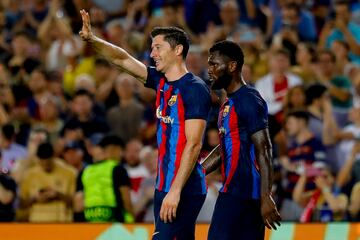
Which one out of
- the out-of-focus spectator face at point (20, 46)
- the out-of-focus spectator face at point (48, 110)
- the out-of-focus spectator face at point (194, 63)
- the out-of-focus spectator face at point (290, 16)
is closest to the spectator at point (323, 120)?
the out-of-focus spectator face at point (194, 63)

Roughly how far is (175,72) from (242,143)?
0.70 metres

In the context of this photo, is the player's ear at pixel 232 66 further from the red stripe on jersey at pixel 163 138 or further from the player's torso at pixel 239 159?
the red stripe on jersey at pixel 163 138

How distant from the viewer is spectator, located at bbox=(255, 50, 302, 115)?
535 inches

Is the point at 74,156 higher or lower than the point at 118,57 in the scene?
lower

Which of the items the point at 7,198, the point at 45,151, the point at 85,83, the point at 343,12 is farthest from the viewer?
the point at 343,12

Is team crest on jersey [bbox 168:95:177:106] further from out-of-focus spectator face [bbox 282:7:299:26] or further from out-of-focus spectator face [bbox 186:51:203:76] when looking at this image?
out-of-focus spectator face [bbox 282:7:299:26]

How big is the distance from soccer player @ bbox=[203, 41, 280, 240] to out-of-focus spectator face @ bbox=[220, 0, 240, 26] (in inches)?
298

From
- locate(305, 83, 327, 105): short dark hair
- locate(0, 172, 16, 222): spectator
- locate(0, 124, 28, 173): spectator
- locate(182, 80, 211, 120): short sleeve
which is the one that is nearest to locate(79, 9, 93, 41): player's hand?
locate(182, 80, 211, 120): short sleeve

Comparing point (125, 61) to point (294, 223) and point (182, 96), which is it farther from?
point (294, 223)

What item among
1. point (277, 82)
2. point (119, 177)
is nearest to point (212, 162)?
point (119, 177)

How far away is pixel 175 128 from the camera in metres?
7.55

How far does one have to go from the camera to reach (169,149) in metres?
7.58

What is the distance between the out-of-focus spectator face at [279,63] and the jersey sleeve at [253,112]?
6.17m

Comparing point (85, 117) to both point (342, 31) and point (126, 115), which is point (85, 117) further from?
point (342, 31)
